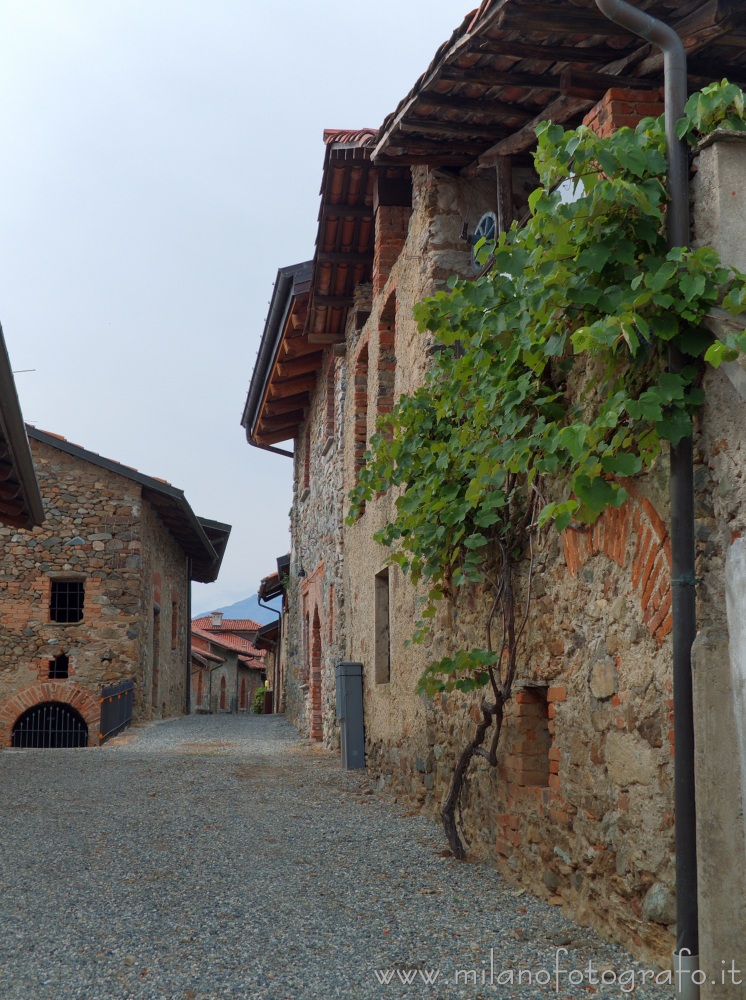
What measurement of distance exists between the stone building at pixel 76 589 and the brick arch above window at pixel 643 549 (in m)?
11.7

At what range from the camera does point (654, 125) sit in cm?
331

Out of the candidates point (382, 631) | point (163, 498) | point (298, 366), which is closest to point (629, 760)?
point (382, 631)

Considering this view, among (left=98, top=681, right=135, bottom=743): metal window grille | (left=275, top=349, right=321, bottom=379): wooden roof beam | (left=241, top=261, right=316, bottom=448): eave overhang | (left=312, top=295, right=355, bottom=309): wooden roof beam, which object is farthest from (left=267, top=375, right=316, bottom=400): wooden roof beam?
(left=98, top=681, right=135, bottom=743): metal window grille

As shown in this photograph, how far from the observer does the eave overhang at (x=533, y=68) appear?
4.29 meters

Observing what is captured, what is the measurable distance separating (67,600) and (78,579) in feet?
1.33

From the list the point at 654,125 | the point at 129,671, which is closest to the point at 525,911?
the point at 654,125

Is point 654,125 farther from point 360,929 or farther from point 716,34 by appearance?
point 360,929

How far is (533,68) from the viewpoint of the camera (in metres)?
4.84

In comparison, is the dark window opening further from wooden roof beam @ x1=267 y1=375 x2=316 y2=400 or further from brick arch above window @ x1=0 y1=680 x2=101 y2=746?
wooden roof beam @ x1=267 y1=375 x2=316 y2=400

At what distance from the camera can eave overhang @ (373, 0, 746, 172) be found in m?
4.29

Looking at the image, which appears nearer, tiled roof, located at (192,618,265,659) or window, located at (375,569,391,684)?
window, located at (375,569,391,684)

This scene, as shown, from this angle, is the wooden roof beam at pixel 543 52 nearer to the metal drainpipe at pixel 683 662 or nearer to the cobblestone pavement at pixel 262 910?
the metal drainpipe at pixel 683 662

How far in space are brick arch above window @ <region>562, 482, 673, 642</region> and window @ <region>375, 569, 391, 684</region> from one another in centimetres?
468

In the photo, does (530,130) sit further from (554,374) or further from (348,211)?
(348,211)
